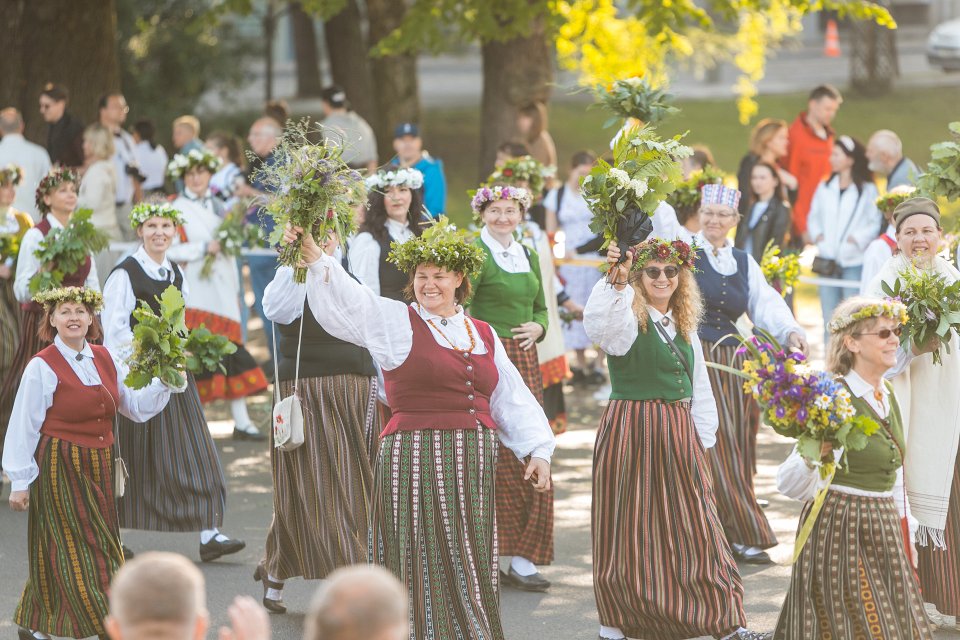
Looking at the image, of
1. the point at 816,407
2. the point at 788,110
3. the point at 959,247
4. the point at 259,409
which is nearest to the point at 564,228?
the point at 259,409

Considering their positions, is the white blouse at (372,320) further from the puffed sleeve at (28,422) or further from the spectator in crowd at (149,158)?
the spectator in crowd at (149,158)

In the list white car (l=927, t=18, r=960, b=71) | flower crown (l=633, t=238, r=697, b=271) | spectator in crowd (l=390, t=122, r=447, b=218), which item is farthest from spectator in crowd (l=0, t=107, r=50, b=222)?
white car (l=927, t=18, r=960, b=71)

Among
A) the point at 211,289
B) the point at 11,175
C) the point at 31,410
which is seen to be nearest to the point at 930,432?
the point at 31,410

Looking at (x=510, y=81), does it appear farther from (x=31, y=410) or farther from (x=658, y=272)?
(x=31, y=410)

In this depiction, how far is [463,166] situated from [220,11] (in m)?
9.92

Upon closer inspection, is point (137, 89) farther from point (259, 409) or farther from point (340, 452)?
point (340, 452)

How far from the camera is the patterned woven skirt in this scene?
30.1 feet

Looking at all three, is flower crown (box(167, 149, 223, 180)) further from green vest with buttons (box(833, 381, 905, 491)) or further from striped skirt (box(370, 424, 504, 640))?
green vest with buttons (box(833, 381, 905, 491))

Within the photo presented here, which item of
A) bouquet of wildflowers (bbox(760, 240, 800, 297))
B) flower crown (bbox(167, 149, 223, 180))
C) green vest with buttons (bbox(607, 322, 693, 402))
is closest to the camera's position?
green vest with buttons (bbox(607, 322, 693, 402))

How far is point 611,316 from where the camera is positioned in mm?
6527

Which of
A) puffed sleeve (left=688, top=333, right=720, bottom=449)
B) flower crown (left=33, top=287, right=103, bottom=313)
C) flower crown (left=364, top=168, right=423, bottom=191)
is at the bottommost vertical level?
puffed sleeve (left=688, top=333, right=720, bottom=449)

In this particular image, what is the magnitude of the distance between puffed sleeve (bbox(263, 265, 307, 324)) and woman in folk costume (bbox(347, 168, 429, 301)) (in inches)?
33.0

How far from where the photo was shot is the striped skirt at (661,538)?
6594 mm

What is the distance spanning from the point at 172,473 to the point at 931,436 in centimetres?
397
